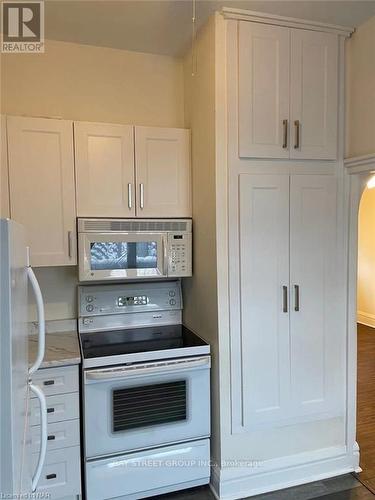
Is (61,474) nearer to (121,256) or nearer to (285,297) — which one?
(121,256)

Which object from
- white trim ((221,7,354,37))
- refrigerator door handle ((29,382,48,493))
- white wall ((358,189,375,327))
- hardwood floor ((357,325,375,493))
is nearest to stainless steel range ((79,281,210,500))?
refrigerator door handle ((29,382,48,493))

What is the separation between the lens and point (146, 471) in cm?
219

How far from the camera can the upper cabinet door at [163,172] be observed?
2.44m

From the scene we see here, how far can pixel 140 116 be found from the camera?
8.85ft

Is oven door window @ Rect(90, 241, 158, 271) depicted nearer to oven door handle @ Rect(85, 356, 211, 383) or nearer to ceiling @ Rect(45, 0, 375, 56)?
oven door handle @ Rect(85, 356, 211, 383)

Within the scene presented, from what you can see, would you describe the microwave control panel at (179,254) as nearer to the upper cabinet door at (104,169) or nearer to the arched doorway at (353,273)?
the upper cabinet door at (104,169)

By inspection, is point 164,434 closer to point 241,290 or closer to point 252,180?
point 241,290

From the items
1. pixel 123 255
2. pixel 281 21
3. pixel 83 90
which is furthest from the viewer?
pixel 83 90

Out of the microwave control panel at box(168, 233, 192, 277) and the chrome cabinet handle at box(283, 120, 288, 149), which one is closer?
the chrome cabinet handle at box(283, 120, 288, 149)

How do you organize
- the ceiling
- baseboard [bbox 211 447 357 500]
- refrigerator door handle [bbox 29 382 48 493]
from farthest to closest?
baseboard [bbox 211 447 357 500] → the ceiling → refrigerator door handle [bbox 29 382 48 493]

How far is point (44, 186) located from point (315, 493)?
2420 millimetres

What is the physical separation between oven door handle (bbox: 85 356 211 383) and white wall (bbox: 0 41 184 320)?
682 millimetres

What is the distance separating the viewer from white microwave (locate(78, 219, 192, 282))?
91.0 inches

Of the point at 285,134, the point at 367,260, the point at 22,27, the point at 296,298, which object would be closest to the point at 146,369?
the point at 296,298
